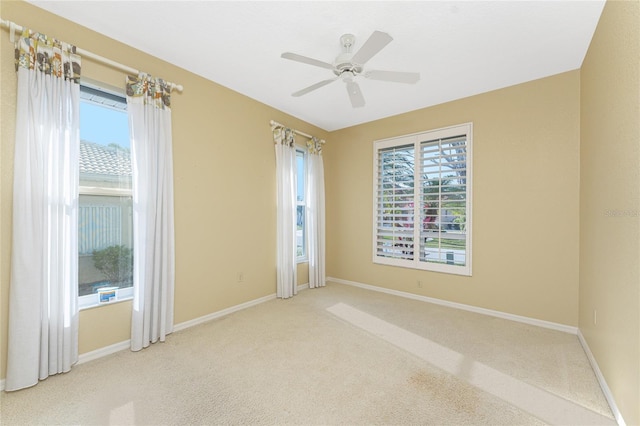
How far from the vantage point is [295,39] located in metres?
2.49

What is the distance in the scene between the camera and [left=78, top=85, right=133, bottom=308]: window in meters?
2.42

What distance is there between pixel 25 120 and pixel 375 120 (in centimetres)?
413

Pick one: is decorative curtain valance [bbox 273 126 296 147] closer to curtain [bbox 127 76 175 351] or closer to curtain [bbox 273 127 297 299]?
curtain [bbox 273 127 297 299]

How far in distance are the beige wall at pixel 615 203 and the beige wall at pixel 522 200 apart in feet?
1.31

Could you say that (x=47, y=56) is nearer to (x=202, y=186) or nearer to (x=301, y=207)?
(x=202, y=186)

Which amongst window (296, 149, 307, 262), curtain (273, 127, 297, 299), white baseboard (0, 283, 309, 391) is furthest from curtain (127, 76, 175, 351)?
window (296, 149, 307, 262)

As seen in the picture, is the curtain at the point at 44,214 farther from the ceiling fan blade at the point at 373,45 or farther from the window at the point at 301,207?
the window at the point at 301,207

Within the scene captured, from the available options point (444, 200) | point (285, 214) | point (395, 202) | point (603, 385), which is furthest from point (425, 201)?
point (603, 385)

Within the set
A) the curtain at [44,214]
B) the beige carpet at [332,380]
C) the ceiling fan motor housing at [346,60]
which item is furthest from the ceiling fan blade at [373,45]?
the beige carpet at [332,380]

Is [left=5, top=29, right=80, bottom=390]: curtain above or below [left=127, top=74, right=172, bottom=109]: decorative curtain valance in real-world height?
below

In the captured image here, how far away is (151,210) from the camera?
265 cm

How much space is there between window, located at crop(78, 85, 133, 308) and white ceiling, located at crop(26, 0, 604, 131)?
0.54 metres

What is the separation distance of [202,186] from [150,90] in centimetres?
106

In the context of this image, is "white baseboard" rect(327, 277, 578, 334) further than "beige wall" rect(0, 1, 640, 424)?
Yes
